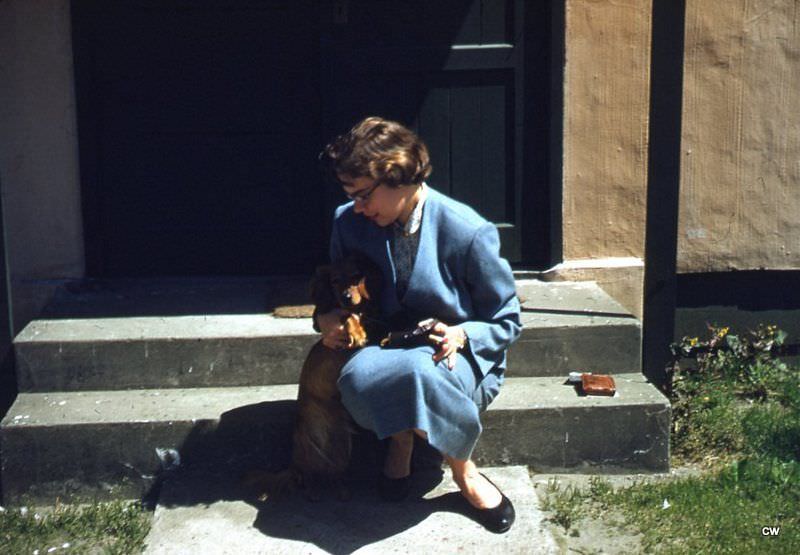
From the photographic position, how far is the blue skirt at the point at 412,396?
13.7 ft

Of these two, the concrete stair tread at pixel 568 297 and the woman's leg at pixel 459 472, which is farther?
the concrete stair tread at pixel 568 297

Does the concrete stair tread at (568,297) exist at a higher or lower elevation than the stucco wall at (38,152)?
lower

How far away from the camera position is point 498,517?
173 inches

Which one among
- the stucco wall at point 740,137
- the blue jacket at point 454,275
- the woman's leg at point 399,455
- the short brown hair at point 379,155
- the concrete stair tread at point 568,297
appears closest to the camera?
the short brown hair at point 379,155

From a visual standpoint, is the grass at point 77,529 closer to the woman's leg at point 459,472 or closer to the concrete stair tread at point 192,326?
the concrete stair tread at point 192,326

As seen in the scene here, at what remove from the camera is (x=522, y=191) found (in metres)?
6.05

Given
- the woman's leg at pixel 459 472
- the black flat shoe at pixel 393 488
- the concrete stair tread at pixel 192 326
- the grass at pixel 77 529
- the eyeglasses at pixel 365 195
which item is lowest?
the grass at pixel 77 529

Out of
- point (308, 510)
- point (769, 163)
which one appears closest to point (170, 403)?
point (308, 510)

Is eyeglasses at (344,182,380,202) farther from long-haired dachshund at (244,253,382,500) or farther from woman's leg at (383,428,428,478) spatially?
woman's leg at (383,428,428,478)

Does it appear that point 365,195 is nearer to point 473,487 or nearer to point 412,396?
point 412,396

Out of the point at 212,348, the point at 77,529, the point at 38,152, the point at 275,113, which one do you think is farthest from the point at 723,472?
the point at 38,152

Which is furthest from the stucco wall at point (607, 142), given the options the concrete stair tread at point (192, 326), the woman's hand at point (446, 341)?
the woman's hand at point (446, 341)

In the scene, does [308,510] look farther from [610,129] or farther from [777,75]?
[777,75]

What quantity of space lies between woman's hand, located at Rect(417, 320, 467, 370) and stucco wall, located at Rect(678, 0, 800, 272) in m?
2.18
